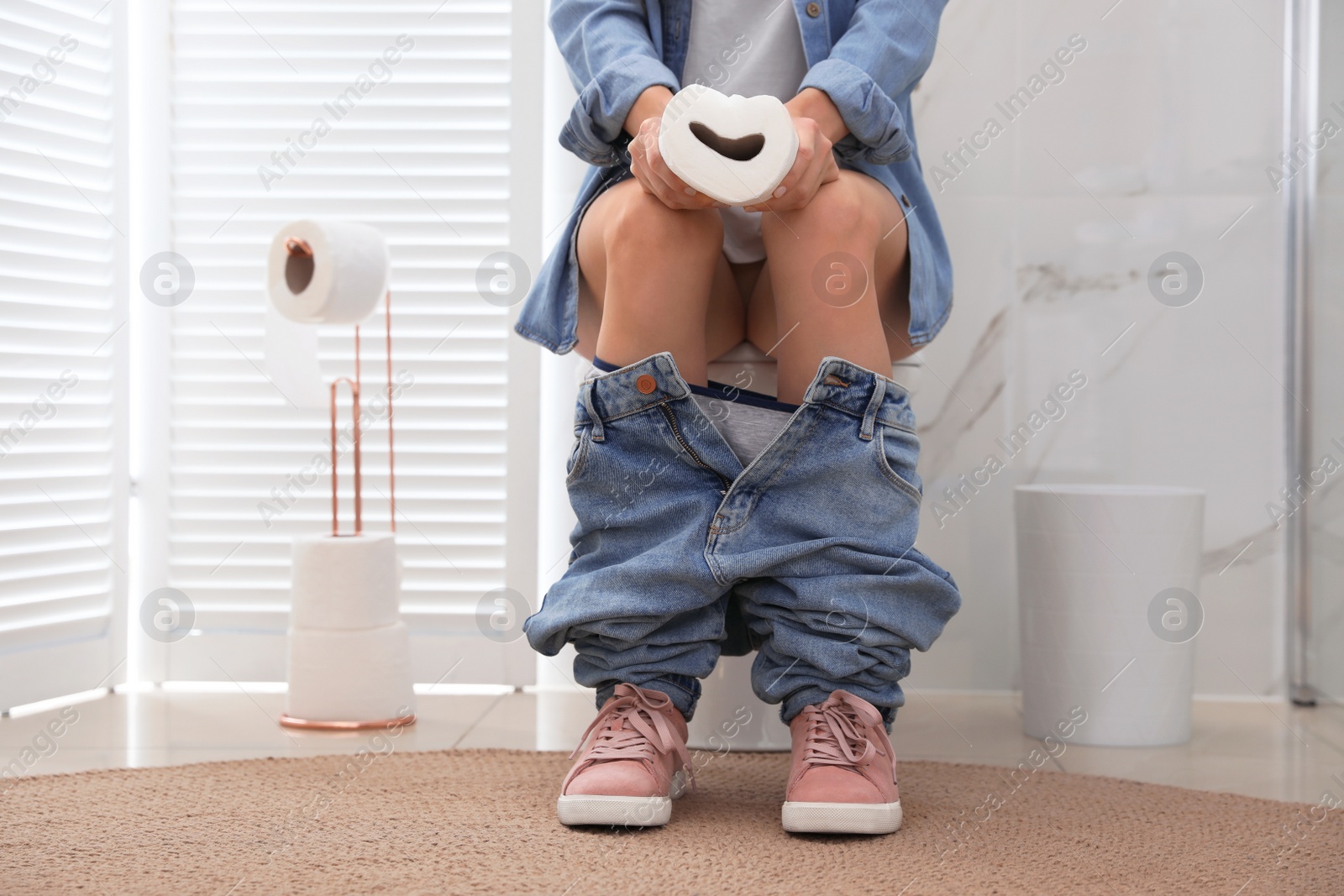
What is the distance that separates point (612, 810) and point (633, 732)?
0.06 m

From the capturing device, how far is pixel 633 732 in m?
0.87

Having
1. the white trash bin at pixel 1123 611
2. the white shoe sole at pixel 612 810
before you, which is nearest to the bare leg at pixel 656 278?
the white shoe sole at pixel 612 810

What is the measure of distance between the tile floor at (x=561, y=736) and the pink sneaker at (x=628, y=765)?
1.02 feet

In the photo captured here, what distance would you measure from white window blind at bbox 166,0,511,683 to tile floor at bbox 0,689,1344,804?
192mm

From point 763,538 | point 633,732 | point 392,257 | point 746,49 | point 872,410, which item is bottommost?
point 633,732

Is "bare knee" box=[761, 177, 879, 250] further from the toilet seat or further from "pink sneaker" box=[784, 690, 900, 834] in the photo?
"pink sneaker" box=[784, 690, 900, 834]

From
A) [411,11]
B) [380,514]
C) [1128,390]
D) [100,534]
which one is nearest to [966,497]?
[1128,390]

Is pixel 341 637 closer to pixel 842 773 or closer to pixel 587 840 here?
pixel 587 840

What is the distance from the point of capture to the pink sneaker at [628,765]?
83 cm

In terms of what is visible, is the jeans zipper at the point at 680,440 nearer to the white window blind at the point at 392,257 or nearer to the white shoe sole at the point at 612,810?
the white shoe sole at the point at 612,810

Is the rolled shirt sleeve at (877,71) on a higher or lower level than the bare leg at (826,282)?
higher

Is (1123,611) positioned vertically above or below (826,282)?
below

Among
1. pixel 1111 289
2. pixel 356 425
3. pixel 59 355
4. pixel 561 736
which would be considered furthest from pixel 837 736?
pixel 59 355

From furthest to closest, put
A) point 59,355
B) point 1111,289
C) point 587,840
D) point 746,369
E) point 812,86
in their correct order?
point 1111,289 → point 59,355 → point 746,369 → point 812,86 → point 587,840
